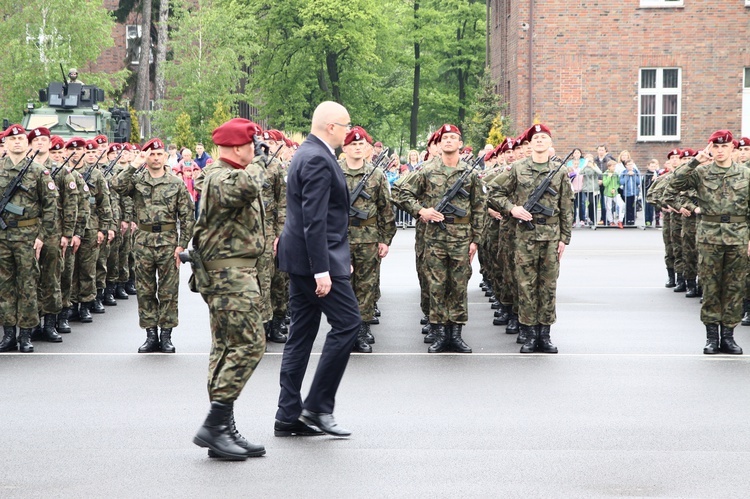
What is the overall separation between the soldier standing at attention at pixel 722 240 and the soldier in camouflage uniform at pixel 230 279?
17.7 feet

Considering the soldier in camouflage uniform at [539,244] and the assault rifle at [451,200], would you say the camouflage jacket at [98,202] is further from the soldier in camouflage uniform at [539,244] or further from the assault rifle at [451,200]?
the soldier in camouflage uniform at [539,244]

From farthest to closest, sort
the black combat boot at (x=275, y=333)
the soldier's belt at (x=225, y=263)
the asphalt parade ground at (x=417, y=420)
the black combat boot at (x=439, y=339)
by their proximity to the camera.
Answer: the black combat boot at (x=275, y=333) → the black combat boot at (x=439, y=339) → the soldier's belt at (x=225, y=263) → the asphalt parade ground at (x=417, y=420)

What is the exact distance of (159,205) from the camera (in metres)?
11.8

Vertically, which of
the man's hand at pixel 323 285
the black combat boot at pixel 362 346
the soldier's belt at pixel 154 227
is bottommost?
the black combat boot at pixel 362 346

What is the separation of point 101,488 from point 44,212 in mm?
5691

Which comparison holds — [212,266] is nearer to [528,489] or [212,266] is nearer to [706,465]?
[528,489]

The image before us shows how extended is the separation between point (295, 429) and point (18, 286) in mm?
4710

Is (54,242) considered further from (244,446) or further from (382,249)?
(244,446)

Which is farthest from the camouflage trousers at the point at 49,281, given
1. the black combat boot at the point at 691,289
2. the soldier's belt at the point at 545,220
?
the black combat boot at the point at 691,289

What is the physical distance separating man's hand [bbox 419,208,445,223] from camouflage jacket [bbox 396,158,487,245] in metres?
0.07

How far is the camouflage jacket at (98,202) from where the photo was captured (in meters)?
14.6

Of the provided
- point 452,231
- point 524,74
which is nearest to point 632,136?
point 524,74

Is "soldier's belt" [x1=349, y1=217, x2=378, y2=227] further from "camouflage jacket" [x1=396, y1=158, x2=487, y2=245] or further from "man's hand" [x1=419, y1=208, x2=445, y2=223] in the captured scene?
"man's hand" [x1=419, y1=208, x2=445, y2=223]

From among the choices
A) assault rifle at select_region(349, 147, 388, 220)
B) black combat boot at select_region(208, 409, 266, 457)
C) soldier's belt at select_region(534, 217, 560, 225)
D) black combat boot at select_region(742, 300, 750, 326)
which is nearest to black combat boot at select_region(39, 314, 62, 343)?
assault rifle at select_region(349, 147, 388, 220)
